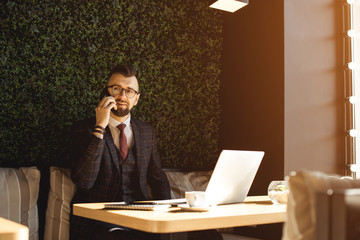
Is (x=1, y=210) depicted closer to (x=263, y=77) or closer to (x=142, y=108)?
(x=142, y=108)

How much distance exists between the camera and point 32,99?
2740mm

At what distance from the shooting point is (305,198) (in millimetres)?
850

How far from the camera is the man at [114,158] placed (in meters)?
2.34

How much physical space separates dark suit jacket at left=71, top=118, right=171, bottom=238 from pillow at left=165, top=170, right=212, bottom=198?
0.18 meters

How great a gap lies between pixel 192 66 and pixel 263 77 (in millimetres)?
690

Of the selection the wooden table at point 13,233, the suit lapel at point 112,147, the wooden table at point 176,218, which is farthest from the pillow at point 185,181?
the wooden table at point 13,233

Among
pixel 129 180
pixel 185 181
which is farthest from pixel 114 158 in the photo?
pixel 185 181

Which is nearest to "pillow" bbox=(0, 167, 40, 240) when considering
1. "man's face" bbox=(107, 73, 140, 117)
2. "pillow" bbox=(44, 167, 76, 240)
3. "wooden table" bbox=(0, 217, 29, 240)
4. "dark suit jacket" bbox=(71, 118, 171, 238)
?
"pillow" bbox=(44, 167, 76, 240)

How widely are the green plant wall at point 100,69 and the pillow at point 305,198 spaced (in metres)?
1.69

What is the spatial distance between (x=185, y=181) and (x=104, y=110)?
960 mm

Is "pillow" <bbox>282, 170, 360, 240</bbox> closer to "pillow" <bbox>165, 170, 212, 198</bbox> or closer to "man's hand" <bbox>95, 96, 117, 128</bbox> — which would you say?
"man's hand" <bbox>95, 96, 117, 128</bbox>

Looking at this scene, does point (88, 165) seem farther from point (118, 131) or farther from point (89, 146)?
point (118, 131)

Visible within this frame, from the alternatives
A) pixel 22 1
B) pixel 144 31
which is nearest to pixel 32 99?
pixel 22 1

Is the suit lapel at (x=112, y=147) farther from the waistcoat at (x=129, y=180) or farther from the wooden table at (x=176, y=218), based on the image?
the wooden table at (x=176, y=218)
